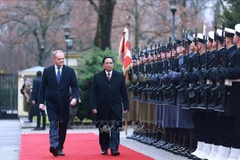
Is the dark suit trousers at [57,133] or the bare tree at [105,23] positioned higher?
the bare tree at [105,23]

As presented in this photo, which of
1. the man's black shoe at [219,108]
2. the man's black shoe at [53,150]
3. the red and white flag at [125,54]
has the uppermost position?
the red and white flag at [125,54]

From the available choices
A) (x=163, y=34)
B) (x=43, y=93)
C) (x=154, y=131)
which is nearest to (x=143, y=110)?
(x=154, y=131)

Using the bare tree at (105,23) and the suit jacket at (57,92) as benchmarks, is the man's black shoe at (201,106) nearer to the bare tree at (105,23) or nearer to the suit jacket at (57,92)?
the suit jacket at (57,92)

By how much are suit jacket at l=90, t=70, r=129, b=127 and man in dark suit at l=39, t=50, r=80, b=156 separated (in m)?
0.39

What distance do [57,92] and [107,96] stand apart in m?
0.96

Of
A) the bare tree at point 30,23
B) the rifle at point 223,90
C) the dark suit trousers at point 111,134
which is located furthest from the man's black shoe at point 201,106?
the bare tree at point 30,23

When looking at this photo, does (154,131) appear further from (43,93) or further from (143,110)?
(43,93)

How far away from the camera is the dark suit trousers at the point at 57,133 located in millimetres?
15648

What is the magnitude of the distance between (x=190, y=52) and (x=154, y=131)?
4.04 metres

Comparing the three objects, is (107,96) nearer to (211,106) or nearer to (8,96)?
(211,106)

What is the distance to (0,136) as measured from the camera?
2392cm

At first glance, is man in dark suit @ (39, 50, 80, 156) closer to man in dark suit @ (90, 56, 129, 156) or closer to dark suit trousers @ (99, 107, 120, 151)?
man in dark suit @ (90, 56, 129, 156)

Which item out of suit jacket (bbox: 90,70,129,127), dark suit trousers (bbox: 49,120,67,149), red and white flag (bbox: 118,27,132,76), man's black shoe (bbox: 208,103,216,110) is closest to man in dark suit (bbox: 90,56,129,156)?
suit jacket (bbox: 90,70,129,127)

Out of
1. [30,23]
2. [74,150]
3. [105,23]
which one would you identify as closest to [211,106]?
[74,150]
